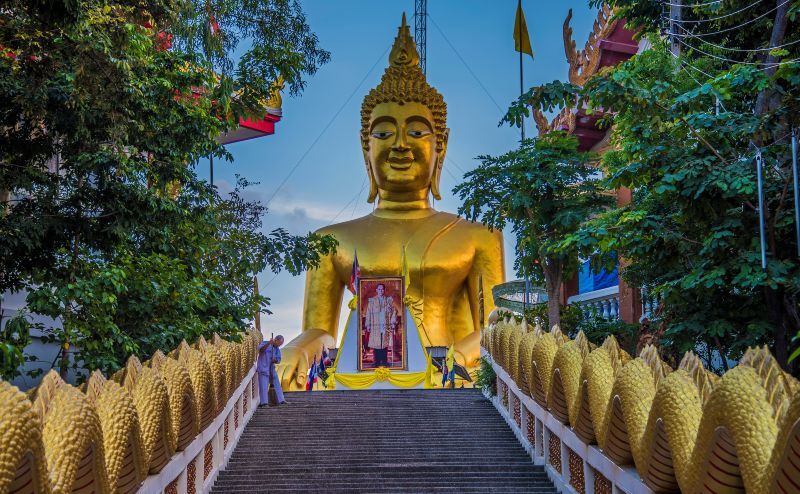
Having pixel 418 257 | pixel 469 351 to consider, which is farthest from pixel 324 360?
pixel 469 351

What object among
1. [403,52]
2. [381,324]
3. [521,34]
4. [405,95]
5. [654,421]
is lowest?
[654,421]

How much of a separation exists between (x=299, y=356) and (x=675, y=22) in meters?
7.90

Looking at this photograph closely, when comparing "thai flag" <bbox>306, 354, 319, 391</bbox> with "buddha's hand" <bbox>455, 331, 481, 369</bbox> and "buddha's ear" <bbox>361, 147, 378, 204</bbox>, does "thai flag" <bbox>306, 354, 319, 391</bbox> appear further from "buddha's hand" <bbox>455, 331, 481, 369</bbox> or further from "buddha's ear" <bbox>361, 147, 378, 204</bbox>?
"buddha's ear" <bbox>361, 147, 378, 204</bbox>

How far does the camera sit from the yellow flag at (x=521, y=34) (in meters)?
19.0

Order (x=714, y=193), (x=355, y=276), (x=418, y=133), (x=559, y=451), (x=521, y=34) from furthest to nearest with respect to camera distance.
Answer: (x=521, y=34) < (x=418, y=133) < (x=355, y=276) < (x=714, y=193) < (x=559, y=451)

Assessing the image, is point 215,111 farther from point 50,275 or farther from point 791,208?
point 791,208

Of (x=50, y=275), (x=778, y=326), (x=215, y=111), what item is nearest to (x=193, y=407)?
(x=50, y=275)

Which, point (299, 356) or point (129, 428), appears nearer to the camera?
point (129, 428)

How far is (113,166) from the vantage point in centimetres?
887

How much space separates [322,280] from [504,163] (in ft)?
16.8

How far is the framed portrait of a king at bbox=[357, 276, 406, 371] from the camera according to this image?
15.9 meters

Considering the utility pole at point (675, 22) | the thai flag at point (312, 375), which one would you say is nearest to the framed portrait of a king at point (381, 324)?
the thai flag at point (312, 375)

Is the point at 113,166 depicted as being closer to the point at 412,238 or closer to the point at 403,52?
the point at 412,238

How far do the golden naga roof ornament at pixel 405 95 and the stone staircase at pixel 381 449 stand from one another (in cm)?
657
